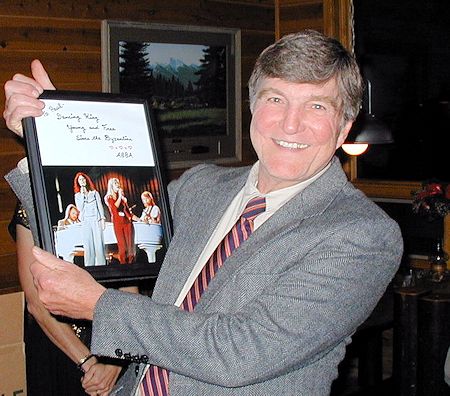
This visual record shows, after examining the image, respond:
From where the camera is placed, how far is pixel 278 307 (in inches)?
60.0

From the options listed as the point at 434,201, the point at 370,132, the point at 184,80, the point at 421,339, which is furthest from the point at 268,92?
the point at 184,80

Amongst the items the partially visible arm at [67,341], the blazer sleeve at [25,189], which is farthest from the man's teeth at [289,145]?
the partially visible arm at [67,341]

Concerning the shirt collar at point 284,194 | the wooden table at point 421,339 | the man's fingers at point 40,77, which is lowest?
the wooden table at point 421,339

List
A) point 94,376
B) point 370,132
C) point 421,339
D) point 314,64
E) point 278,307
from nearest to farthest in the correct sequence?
point 278,307
point 314,64
point 94,376
point 370,132
point 421,339

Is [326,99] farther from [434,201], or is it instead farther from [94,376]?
[434,201]

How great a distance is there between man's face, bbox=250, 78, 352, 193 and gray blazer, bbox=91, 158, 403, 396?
0.06m

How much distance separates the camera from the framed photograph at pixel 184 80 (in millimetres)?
5242

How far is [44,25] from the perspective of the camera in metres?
4.88

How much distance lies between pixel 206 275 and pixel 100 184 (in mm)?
290

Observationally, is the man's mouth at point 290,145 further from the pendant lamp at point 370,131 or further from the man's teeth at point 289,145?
the pendant lamp at point 370,131

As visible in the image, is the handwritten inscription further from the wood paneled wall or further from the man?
the wood paneled wall

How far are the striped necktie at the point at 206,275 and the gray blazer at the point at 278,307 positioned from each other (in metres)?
0.04

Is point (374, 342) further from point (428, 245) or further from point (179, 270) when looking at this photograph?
point (179, 270)

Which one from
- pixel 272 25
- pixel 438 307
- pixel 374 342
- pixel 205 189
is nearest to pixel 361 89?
pixel 205 189
